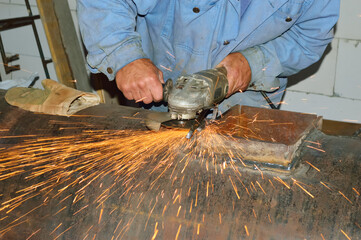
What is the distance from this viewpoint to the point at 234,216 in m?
1.22

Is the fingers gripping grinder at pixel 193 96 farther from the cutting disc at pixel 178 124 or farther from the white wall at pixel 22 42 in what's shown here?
the white wall at pixel 22 42

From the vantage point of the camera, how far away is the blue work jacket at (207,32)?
1.93m

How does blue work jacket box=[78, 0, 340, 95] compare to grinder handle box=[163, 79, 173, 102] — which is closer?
grinder handle box=[163, 79, 173, 102]

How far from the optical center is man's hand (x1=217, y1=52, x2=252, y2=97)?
1945 millimetres

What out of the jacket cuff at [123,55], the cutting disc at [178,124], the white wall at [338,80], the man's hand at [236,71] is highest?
the jacket cuff at [123,55]

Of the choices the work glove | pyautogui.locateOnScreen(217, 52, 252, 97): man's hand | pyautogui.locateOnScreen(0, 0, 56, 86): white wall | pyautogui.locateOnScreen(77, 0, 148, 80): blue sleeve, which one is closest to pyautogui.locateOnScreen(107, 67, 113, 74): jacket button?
pyautogui.locateOnScreen(77, 0, 148, 80): blue sleeve

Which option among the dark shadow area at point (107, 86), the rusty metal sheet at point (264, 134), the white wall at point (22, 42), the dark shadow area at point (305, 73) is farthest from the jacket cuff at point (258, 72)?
the white wall at point (22, 42)

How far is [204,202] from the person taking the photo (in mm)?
1261

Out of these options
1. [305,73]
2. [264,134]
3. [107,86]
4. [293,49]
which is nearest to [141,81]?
[264,134]

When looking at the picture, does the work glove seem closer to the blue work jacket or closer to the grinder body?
the blue work jacket

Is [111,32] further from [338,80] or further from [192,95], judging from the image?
[338,80]

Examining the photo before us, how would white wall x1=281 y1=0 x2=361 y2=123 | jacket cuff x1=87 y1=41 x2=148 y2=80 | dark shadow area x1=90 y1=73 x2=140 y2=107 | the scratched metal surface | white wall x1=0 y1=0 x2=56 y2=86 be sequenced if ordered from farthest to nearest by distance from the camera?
white wall x1=0 y1=0 x2=56 y2=86
dark shadow area x1=90 y1=73 x2=140 y2=107
white wall x1=281 y1=0 x2=361 y2=123
jacket cuff x1=87 y1=41 x2=148 y2=80
the scratched metal surface

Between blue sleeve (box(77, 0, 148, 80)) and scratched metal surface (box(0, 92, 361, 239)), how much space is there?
24.8 inches

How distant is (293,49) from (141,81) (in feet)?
3.05
